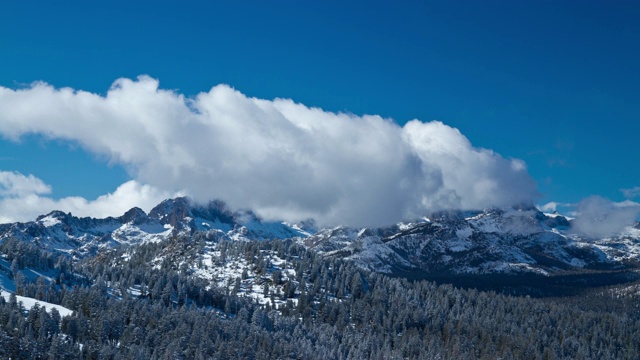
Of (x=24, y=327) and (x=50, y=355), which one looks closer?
(x=50, y=355)

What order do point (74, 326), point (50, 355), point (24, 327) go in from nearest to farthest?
point (50, 355) → point (24, 327) → point (74, 326)

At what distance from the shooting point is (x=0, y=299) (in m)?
192

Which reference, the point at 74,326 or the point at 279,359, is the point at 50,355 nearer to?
the point at 74,326

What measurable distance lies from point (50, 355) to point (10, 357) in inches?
520

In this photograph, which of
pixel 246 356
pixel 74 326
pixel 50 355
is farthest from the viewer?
pixel 246 356

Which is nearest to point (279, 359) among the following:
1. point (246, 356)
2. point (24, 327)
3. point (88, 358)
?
point (246, 356)

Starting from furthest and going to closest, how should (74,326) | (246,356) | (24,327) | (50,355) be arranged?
(246,356) → (74,326) → (24,327) → (50,355)

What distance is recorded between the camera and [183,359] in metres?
186

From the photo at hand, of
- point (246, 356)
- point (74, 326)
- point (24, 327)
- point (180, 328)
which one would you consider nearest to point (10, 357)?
point (24, 327)

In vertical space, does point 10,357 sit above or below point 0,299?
below

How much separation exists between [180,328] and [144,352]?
23.7m

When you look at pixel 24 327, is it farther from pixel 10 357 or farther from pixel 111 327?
pixel 111 327

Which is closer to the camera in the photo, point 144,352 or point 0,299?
point 144,352

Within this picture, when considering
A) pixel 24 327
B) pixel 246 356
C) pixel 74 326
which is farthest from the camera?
pixel 246 356
